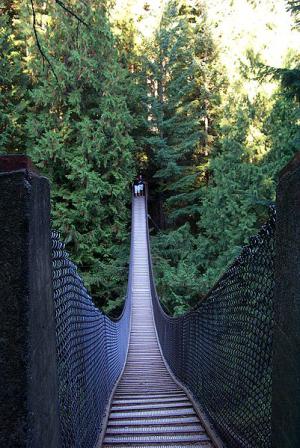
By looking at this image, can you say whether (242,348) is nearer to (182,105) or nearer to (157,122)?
(157,122)

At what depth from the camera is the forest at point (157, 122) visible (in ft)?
34.4

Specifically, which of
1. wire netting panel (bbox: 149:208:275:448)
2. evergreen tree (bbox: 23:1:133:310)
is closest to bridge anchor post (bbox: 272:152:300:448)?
wire netting panel (bbox: 149:208:275:448)

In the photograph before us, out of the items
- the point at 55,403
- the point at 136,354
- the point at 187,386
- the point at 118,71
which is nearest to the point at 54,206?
the point at 118,71

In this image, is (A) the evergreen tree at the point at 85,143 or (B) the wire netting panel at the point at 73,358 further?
(A) the evergreen tree at the point at 85,143

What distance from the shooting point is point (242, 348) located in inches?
73.7

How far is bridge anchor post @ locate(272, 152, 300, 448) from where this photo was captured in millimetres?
1021

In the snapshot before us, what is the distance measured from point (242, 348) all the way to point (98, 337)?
5.05 feet

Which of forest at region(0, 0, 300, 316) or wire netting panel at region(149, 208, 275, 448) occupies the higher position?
forest at region(0, 0, 300, 316)

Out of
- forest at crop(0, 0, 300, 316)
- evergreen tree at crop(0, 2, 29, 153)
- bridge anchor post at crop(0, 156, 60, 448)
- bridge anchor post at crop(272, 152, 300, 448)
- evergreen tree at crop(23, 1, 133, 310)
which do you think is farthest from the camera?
evergreen tree at crop(23, 1, 133, 310)

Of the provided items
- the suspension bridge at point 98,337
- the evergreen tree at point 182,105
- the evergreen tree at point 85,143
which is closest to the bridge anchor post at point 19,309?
the suspension bridge at point 98,337

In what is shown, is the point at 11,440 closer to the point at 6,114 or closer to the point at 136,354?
the point at 136,354

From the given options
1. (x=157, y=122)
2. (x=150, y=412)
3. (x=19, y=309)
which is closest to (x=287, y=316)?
(x=19, y=309)

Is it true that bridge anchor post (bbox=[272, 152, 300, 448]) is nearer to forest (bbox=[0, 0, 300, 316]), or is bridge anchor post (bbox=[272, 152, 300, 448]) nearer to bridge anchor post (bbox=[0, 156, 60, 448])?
bridge anchor post (bbox=[0, 156, 60, 448])

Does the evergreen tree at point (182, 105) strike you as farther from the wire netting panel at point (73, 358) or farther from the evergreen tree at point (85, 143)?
the wire netting panel at point (73, 358)
